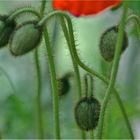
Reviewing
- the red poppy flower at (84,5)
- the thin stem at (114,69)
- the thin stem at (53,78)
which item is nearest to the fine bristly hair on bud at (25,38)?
the thin stem at (53,78)

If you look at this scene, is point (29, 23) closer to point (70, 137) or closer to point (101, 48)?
point (101, 48)

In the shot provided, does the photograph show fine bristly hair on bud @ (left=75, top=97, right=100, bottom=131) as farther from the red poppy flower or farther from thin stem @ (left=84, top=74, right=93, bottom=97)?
the red poppy flower

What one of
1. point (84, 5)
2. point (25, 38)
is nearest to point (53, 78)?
point (25, 38)

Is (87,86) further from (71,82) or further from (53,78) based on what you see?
(71,82)

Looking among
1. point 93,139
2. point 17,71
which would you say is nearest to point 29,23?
point 93,139

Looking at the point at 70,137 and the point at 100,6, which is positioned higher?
the point at 100,6

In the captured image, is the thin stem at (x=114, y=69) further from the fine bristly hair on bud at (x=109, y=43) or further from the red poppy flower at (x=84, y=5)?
the red poppy flower at (x=84, y=5)
